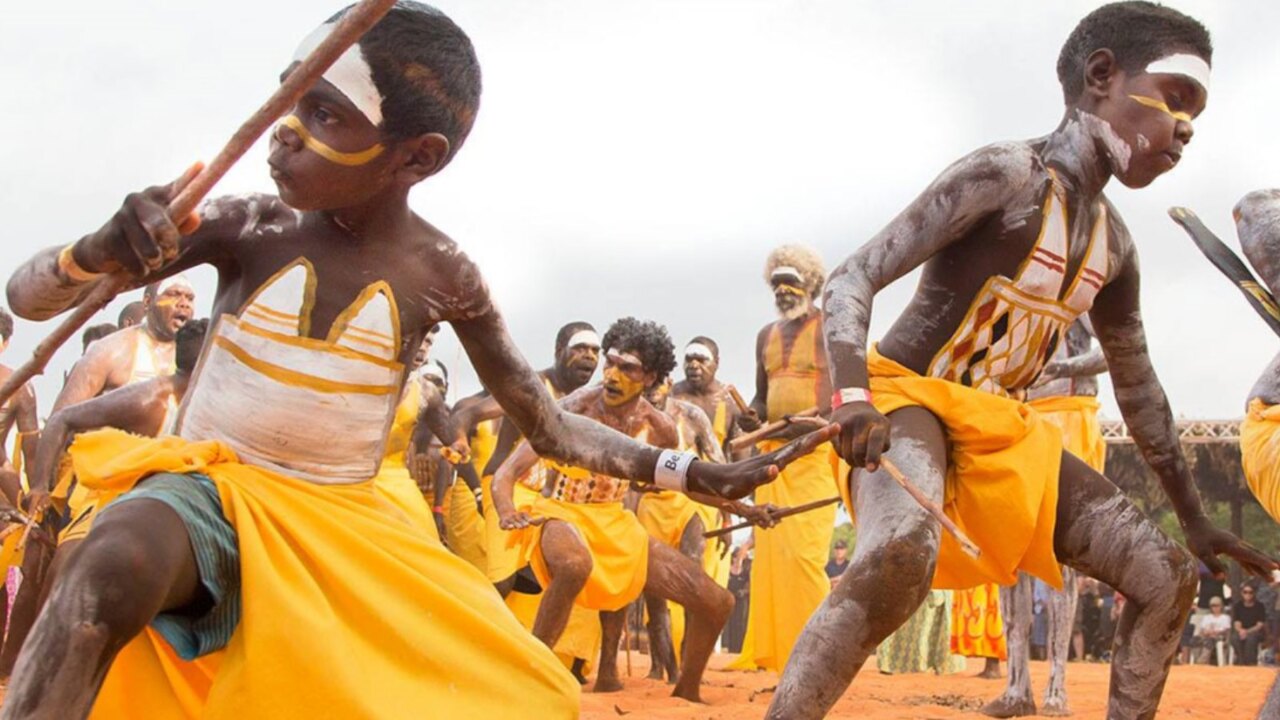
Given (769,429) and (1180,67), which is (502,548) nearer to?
(769,429)

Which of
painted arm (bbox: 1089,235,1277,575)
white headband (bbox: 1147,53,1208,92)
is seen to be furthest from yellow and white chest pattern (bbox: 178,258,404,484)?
painted arm (bbox: 1089,235,1277,575)

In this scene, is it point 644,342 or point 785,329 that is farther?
point 785,329

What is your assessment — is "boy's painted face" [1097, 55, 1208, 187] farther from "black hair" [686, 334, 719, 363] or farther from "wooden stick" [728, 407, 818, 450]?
"black hair" [686, 334, 719, 363]

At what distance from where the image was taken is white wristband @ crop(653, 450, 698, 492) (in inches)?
150

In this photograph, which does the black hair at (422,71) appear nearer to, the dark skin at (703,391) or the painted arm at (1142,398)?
the painted arm at (1142,398)

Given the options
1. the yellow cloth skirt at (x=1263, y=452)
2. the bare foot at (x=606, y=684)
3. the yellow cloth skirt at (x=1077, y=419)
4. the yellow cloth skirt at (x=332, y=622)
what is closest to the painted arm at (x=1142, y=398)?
the yellow cloth skirt at (x=1263, y=452)

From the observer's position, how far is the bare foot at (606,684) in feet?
30.6

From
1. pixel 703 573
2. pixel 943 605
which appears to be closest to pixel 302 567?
pixel 703 573

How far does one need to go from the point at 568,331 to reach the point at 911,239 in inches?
283

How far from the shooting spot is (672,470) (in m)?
3.81

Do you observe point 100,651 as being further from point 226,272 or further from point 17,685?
point 226,272

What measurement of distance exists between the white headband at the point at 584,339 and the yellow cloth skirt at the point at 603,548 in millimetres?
2431

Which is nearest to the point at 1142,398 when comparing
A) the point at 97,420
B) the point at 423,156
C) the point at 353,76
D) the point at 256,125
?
the point at 423,156

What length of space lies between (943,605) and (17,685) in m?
10.5
